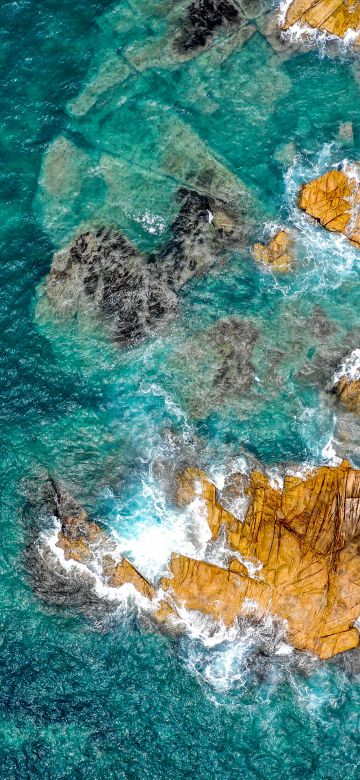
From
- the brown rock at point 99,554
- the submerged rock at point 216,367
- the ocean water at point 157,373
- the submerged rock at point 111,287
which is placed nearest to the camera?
the ocean water at point 157,373

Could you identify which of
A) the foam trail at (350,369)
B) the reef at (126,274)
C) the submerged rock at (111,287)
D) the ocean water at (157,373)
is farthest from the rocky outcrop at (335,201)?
the submerged rock at (111,287)

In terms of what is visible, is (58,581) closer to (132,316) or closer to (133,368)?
(133,368)

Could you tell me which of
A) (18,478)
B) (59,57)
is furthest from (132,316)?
(59,57)

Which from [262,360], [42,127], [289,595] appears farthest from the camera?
[42,127]

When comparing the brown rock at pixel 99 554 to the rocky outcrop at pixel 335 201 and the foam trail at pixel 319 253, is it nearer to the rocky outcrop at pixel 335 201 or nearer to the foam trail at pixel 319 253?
the foam trail at pixel 319 253

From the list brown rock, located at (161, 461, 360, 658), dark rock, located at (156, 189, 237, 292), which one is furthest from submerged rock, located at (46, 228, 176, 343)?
brown rock, located at (161, 461, 360, 658)

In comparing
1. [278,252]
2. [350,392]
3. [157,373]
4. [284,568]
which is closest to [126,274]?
[157,373]

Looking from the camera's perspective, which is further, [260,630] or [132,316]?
[132,316]
